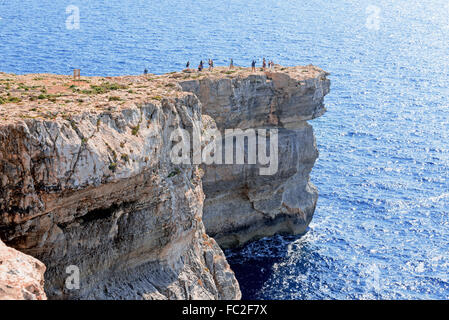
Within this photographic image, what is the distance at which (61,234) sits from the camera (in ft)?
139

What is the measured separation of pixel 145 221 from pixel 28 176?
35.3 feet

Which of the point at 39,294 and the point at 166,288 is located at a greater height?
the point at 39,294

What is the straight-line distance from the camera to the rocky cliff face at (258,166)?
2896 inches

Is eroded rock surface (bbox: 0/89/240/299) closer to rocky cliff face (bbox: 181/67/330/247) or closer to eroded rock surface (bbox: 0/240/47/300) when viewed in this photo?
eroded rock surface (bbox: 0/240/47/300)

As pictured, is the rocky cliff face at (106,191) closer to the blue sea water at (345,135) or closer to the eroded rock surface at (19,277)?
the eroded rock surface at (19,277)

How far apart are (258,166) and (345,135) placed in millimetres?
41326

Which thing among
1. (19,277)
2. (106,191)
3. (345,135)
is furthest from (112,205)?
(345,135)

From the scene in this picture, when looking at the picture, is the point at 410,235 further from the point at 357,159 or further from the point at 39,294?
the point at 39,294

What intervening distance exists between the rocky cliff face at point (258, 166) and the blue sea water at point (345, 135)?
2872 millimetres

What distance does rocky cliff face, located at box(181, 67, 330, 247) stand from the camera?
73562 mm

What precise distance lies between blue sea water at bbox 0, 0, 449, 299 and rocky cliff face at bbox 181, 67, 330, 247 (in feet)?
9.42

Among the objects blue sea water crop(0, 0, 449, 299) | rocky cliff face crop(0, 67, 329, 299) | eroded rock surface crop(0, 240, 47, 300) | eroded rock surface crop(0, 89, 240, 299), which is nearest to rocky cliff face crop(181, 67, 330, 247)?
blue sea water crop(0, 0, 449, 299)
